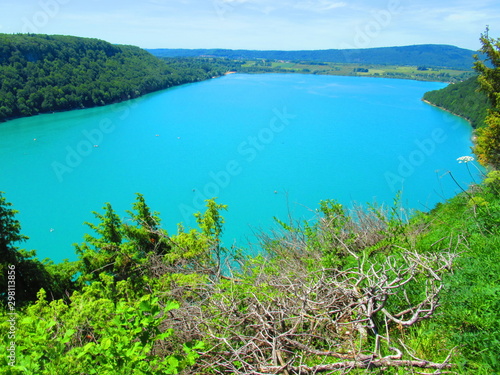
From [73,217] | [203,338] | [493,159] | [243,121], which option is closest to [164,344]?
[203,338]

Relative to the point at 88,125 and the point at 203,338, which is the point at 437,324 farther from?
the point at 88,125

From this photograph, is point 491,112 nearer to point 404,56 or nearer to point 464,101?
point 464,101

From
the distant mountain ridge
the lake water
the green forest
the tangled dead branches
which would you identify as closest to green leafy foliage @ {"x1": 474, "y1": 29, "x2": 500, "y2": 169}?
the lake water

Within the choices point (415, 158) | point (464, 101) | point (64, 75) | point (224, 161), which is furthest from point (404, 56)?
point (224, 161)

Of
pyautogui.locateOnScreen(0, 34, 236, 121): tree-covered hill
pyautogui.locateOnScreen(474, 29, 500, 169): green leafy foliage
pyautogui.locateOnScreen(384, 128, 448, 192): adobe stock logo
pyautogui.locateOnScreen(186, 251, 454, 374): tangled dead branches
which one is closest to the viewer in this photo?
pyautogui.locateOnScreen(186, 251, 454, 374): tangled dead branches

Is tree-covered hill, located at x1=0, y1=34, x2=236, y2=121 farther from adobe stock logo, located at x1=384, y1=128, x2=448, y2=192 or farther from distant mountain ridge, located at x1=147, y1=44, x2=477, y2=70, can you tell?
distant mountain ridge, located at x1=147, y1=44, x2=477, y2=70

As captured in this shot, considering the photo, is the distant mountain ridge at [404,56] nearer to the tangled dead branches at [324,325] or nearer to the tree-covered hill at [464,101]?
the tree-covered hill at [464,101]

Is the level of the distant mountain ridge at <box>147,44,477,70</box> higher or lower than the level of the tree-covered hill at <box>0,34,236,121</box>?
higher
